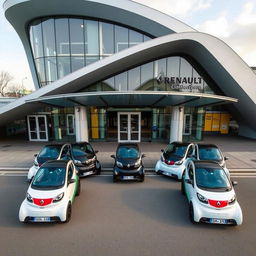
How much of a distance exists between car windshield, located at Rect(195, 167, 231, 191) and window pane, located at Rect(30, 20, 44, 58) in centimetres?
1938

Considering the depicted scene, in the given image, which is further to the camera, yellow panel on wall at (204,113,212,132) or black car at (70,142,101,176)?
yellow panel on wall at (204,113,212,132)

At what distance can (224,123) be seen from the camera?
63.6 ft

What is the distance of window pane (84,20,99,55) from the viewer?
1596cm

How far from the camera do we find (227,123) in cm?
1938

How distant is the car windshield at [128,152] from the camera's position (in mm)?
7048

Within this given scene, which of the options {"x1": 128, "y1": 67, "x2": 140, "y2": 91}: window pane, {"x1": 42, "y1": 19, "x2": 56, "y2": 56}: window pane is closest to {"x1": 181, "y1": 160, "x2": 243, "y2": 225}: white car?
{"x1": 128, "y1": 67, "x2": 140, "y2": 91}: window pane

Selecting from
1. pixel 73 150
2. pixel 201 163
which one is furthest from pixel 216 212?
pixel 73 150

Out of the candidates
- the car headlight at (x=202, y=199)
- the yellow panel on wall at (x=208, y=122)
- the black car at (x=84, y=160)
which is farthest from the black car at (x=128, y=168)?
the yellow panel on wall at (x=208, y=122)

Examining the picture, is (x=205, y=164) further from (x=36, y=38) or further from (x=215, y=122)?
(x=36, y=38)

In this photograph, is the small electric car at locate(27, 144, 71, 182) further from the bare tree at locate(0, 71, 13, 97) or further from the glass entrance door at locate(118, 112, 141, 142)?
the bare tree at locate(0, 71, 13, 97)

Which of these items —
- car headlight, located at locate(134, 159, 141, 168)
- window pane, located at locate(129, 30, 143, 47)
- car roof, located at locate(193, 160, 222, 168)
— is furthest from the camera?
window pane, located at locate(129, 30, 143, 47)

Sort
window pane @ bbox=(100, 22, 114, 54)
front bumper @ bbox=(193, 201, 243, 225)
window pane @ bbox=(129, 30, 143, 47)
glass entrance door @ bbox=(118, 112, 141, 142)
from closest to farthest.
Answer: front bumper @ bbox=(193, 201, 243, 225), glass entrance door @ bbox=(118, 112, 141, 142), window pane @ bbox=(100, 22, 114, 54), window pane @ bbox=(129, 30, 143, 47)

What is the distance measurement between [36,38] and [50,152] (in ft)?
52.8

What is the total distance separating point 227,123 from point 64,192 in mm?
21474
